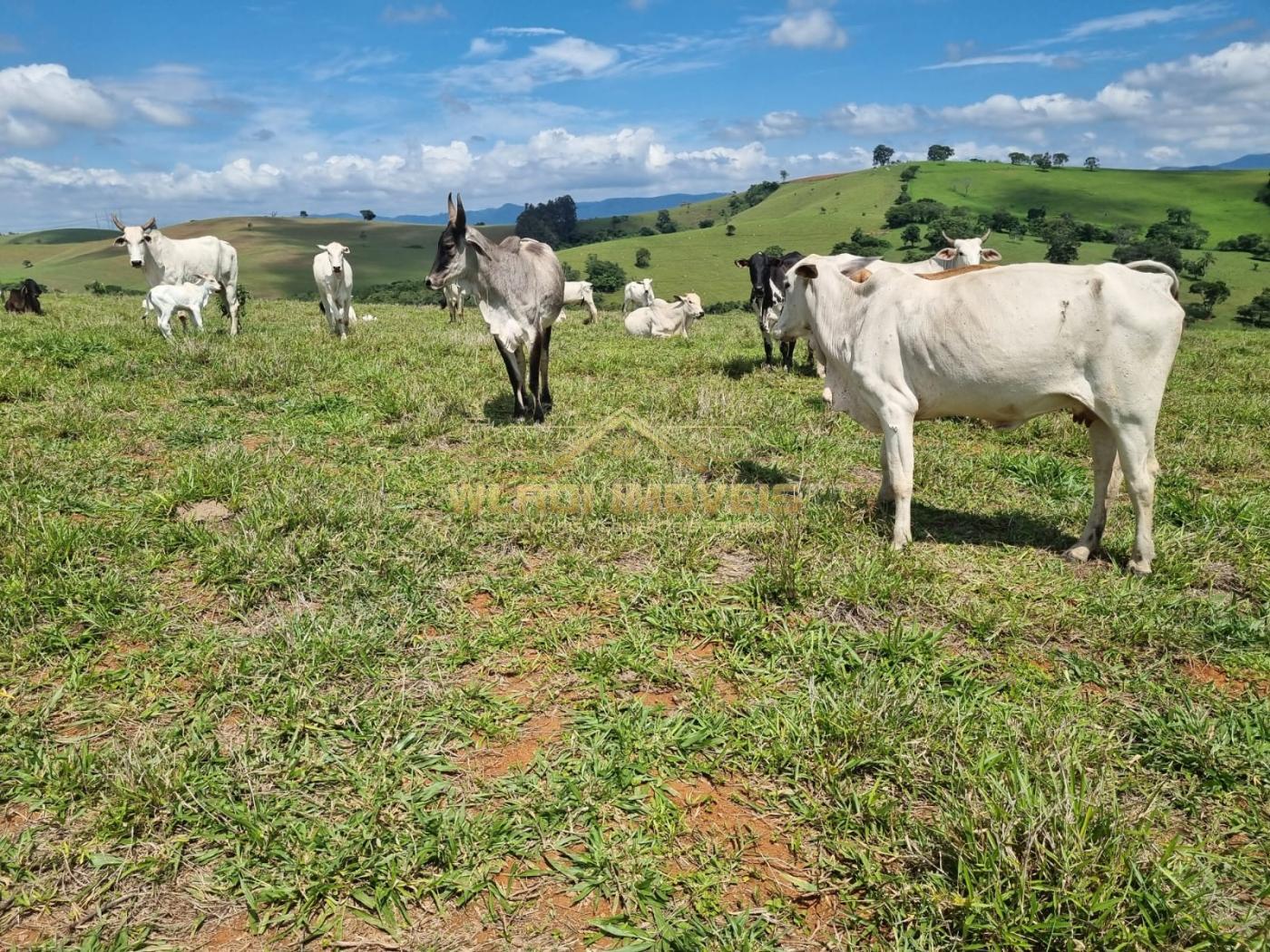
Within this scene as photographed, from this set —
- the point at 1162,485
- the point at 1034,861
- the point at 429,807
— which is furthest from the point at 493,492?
the point at 1162,485

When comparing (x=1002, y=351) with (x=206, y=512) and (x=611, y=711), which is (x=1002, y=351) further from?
(x=206, y=512)

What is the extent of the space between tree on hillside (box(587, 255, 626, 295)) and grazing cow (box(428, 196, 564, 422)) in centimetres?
5571

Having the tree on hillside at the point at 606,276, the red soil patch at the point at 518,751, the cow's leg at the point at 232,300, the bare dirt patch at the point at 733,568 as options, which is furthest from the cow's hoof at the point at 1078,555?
the tree on hillside at the point at 606,276

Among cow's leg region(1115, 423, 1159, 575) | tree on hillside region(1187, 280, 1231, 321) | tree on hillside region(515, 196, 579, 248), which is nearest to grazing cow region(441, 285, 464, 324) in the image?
cow's leg region(1115, 423, 1159, 575)

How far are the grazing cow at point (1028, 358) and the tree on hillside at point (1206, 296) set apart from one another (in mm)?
55445

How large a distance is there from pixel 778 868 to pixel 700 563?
243 centimetres

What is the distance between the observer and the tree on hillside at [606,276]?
65.1 metres

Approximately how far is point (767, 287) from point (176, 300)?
11346 mm

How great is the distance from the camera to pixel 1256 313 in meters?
48.5

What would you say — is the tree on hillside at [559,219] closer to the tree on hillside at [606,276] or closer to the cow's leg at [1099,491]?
the tree on hillside at [606,276]

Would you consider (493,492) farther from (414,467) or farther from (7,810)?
(7,810)

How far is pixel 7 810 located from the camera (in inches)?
114

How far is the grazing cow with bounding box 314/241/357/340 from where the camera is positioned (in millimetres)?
15031

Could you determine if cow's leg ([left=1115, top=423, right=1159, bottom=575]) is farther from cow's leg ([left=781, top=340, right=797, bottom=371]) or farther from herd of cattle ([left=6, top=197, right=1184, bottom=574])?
cow's leg ([left=781, top=340, right=797, bottom=371])
